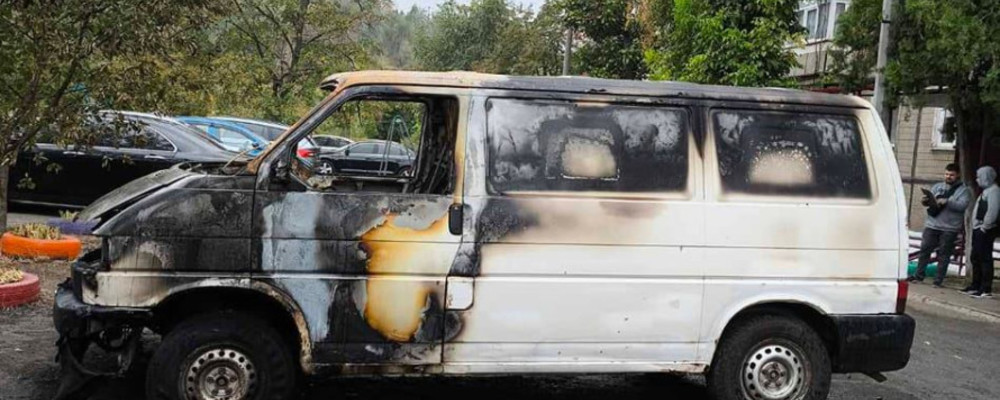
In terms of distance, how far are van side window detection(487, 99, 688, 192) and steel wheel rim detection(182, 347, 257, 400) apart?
5.38ft

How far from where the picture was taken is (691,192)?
4777 millimetres

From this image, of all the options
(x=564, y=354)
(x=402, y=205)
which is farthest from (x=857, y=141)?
(x=402, y=205)

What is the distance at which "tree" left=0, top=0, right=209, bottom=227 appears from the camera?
6.41 m

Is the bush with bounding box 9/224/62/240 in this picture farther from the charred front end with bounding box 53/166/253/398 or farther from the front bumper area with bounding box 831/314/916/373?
the front bumper area with bounding box 831/314/916/373

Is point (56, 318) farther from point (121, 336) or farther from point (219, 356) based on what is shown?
point (219, 356)

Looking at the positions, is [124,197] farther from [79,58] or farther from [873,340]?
[873,340]

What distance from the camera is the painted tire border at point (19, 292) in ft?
21.8

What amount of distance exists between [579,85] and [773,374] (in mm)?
2073

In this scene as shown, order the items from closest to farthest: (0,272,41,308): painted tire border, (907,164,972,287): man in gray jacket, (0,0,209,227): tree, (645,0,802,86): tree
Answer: (0,0,209,227): tree → (0,272,41,308): painted tire border → (907,164,972,287): man in gray jacket → (645,0,802,86): tree

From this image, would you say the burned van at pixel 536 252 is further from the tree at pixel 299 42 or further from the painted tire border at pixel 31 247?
the tree at pixel 299 42

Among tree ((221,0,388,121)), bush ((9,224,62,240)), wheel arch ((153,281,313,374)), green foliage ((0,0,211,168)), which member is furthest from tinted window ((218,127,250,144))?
wheel arch ((153,281,313,374))

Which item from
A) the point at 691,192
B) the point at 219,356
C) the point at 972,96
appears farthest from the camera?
the point at 972,96

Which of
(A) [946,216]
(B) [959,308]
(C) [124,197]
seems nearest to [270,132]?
(A) [946,216]

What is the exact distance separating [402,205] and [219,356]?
1242 millimetres
